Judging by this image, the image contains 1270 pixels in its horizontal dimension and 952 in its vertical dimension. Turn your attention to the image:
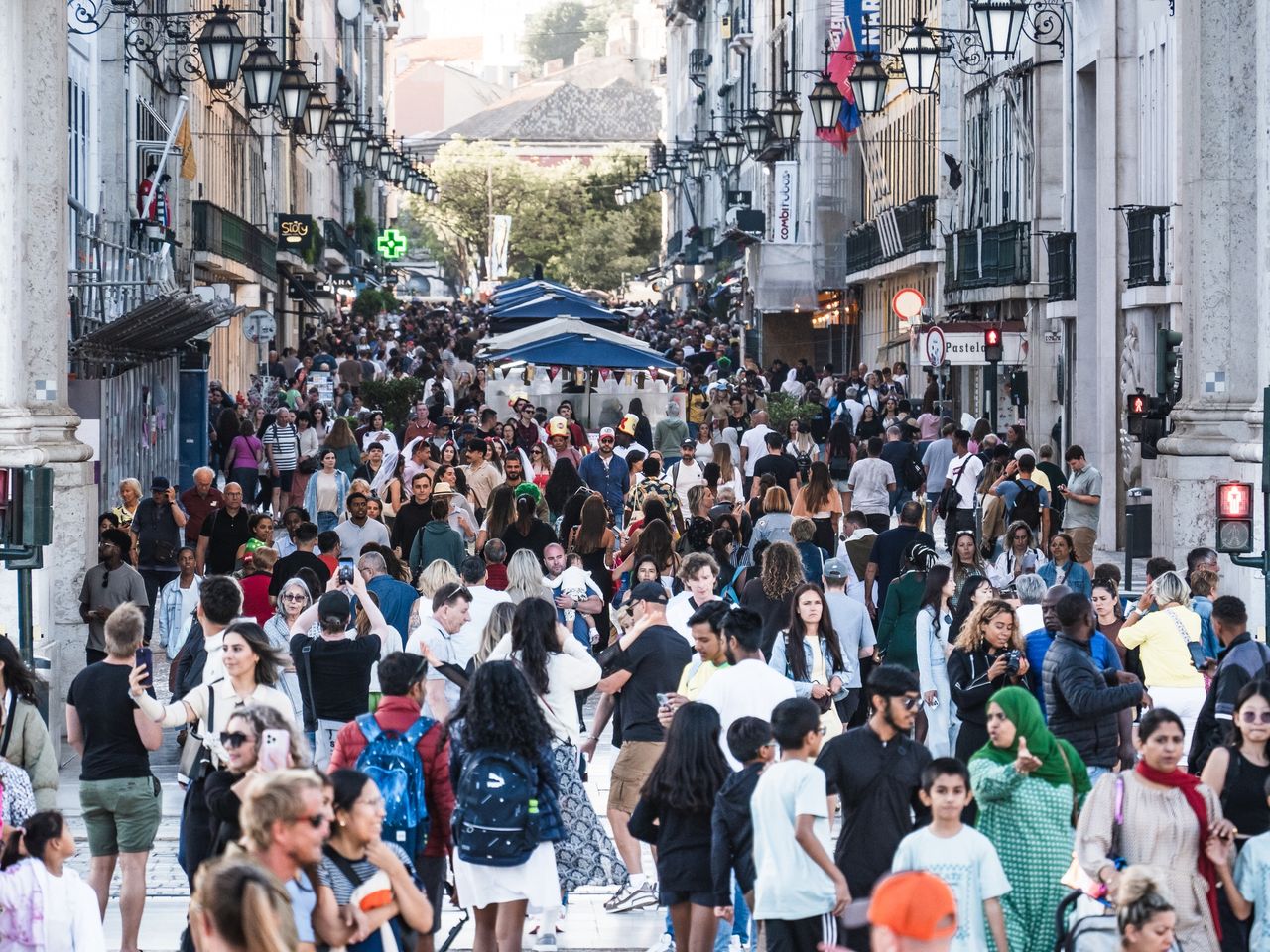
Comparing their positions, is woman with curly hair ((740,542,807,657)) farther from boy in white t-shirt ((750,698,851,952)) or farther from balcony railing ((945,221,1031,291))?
balcony railing ((945,221,1031,291))

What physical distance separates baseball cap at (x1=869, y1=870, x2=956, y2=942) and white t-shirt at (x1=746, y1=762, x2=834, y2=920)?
312cm

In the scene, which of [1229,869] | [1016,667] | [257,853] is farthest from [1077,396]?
[257,853]

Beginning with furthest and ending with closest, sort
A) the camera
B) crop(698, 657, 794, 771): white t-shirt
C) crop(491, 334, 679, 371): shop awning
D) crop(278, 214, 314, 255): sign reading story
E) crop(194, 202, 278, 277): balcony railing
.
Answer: crop(278, 214, 314, 255): sign reading story
crop(194, 202, 278, 277): balcony railing
crop(491, 334, 679, 371): shop awning
the camera
crop(698, 657, 794, 771): white t-shirt

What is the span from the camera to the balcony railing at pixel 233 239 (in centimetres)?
4003

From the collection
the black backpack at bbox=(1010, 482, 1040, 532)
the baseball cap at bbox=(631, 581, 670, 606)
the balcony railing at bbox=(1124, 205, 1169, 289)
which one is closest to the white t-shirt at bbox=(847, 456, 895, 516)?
the black backpack at bbox=(1010, 482, 1040, 532)

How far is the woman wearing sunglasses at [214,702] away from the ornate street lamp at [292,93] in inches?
546

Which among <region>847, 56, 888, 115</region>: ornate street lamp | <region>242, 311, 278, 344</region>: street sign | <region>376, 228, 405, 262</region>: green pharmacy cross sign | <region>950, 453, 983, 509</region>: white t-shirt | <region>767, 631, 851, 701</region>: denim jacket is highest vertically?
<region>376, 228, 405, 262</region>: green pharmacy cross sign

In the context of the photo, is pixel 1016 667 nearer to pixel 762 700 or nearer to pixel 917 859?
pixel 762 700

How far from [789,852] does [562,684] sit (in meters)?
2.34

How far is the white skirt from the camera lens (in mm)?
9273

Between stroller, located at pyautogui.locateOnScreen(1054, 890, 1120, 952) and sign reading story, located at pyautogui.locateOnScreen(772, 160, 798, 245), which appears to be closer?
stroller, located at pyautogui.locateOnScreen(1054, 890, 1120, 952)

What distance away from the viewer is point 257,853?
652 centimetres

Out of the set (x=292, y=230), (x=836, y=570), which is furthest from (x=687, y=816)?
(x=292, y=230)

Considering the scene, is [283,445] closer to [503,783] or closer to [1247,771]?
[503,783]
